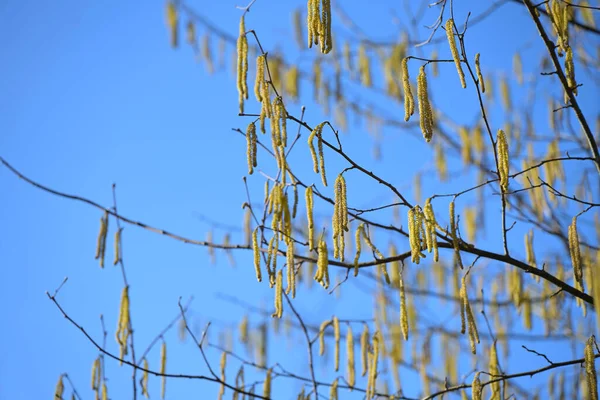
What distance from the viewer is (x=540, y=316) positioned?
4.32m

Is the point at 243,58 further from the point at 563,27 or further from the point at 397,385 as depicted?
the point at 397,385

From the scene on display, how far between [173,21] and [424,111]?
2.99 metres

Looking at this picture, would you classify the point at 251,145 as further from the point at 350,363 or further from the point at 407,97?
the point at 350,363

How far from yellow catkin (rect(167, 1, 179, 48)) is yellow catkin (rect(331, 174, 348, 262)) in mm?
2668

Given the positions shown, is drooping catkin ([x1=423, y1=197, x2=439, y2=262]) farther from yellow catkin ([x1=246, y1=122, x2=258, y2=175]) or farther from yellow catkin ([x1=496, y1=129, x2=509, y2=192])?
yellow catkin ([x1=246, y1=122, x2=258, y2=175])

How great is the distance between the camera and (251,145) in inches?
82.5

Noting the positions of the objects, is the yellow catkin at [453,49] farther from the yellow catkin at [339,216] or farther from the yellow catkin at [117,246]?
the yellow catkin at [117,246]

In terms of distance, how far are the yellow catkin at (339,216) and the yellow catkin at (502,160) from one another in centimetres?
41

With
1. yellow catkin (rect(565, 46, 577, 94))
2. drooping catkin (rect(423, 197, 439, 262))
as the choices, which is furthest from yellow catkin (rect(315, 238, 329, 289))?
yellow catkin (rect(565, 46, 577, 94))

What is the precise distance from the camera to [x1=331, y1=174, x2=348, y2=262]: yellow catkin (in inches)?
79.6

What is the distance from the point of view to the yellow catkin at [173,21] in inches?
178

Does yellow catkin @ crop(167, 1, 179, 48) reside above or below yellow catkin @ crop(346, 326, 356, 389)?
above

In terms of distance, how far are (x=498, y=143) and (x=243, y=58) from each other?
716 mm

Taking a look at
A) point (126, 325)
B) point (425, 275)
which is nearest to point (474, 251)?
point (126, 325)
